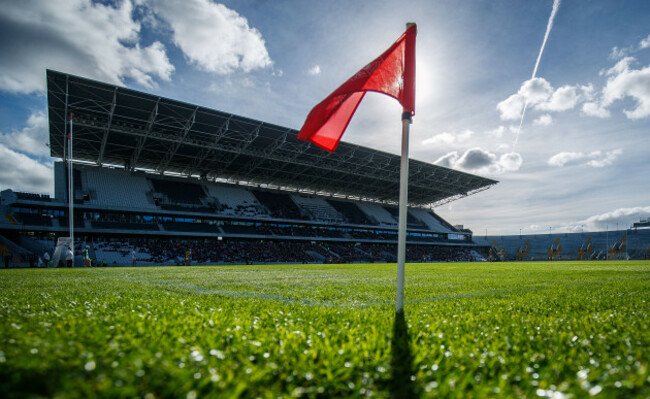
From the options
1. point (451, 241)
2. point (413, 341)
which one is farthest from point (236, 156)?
point (451, 241)

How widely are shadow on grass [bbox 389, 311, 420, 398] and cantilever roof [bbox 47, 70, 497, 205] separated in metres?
28.8

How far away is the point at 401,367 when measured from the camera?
1562 mm

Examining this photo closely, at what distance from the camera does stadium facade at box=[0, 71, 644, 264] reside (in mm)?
28500

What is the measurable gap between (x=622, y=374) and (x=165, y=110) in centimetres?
3165

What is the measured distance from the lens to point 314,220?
47781mm

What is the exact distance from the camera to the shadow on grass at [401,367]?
4.23ft

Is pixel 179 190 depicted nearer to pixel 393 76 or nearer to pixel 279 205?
pixel 279 205

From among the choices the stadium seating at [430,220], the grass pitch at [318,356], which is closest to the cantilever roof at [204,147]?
the stadium seating at [430,220]

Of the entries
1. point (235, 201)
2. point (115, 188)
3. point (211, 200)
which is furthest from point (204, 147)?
point (115, 188)

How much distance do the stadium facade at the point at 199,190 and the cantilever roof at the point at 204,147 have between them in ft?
0.48

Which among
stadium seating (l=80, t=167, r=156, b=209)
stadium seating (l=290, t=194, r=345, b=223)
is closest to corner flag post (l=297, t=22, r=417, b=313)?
stadium seating (l=80, t=167, r=156, b=209)

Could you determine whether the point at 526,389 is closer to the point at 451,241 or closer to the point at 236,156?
the point at 236,156

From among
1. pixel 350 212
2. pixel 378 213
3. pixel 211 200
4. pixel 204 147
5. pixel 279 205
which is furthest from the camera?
pixel 378 213

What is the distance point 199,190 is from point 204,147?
10705mm
